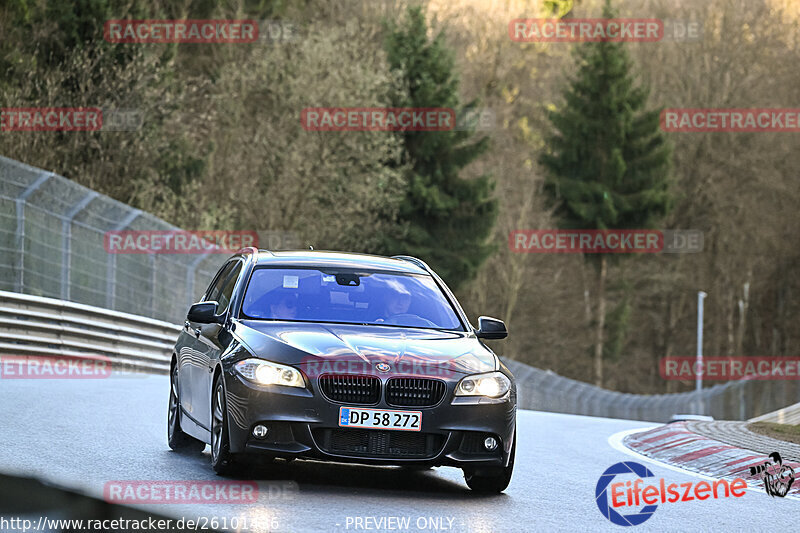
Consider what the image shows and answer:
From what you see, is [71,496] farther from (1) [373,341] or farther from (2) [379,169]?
(2) [379,169]

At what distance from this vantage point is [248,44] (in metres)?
56.7

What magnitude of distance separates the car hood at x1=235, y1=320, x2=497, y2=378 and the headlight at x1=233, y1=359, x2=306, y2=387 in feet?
0.15

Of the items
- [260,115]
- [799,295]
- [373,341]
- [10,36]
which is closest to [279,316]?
[373,341]

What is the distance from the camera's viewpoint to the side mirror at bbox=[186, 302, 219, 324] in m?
10.1

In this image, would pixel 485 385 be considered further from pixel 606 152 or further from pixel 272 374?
pixel 606 152

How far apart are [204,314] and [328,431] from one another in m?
1.61

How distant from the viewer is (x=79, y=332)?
80.1ft

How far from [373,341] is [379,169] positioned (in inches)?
1868
